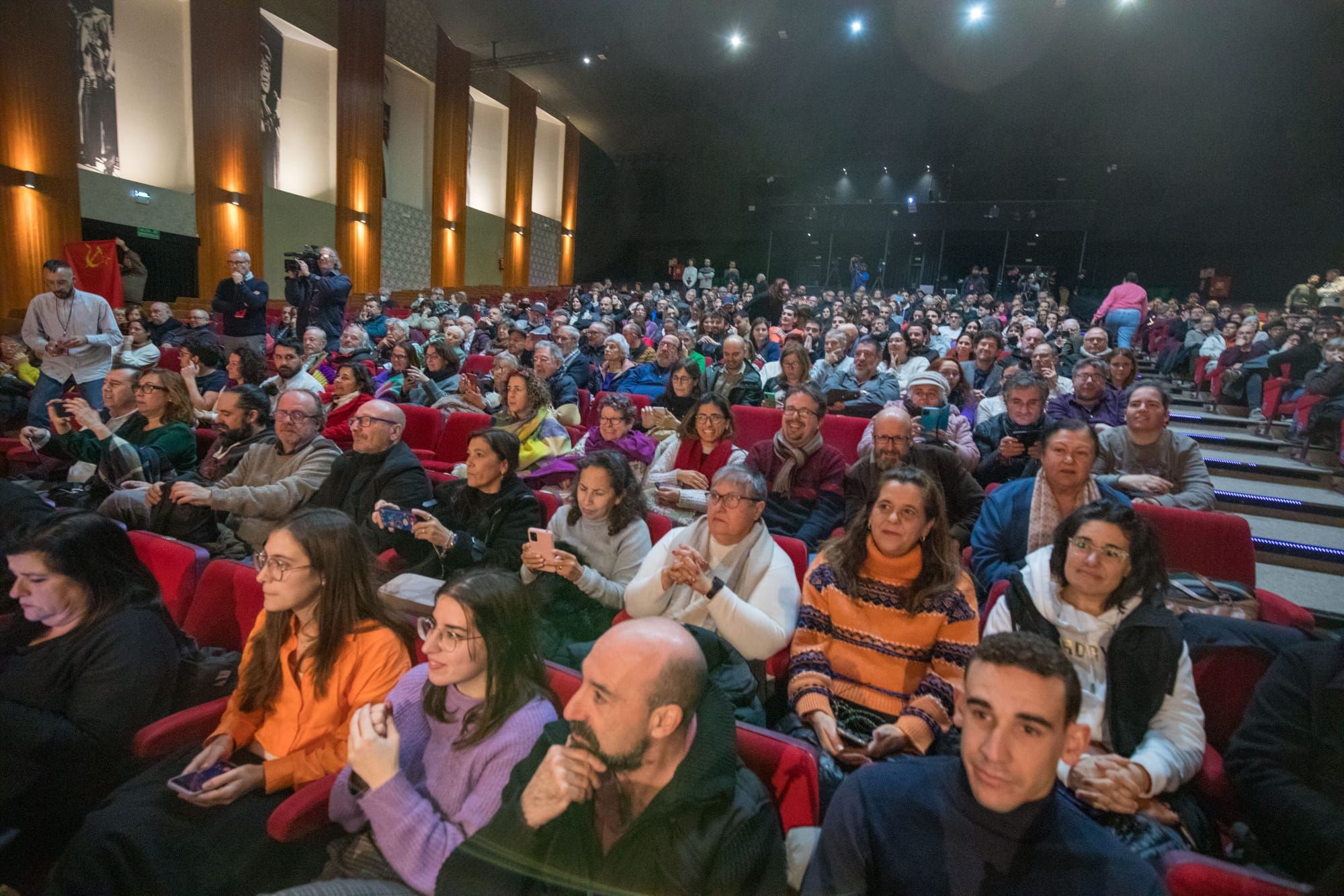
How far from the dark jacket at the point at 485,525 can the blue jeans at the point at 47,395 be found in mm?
3186

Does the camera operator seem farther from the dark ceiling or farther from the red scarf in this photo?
the dark ceiling

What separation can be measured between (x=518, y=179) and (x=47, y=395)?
35.4 ft

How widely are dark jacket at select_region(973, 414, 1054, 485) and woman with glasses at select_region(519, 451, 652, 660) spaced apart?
171cm

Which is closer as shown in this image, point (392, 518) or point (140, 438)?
point (392, 518)

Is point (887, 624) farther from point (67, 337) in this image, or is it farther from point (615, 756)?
point (67, 337)

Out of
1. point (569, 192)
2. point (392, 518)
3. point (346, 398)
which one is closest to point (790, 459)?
point (392, 518)

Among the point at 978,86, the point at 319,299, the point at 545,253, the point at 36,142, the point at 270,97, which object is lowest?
the point at 319,299

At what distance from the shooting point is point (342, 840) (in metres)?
1.31

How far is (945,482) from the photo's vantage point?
8.53ft

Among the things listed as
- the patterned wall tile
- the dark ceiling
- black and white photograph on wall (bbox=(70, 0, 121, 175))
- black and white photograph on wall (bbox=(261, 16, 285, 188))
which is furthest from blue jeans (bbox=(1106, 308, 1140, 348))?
the patterned wall tile

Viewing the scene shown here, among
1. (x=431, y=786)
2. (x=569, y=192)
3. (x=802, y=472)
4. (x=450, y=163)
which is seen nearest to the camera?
(x=431, y=786)

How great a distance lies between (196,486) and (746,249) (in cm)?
1542

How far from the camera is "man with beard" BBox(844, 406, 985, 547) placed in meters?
2.47

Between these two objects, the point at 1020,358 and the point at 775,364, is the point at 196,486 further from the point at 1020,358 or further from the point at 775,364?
the point at 1020,358
